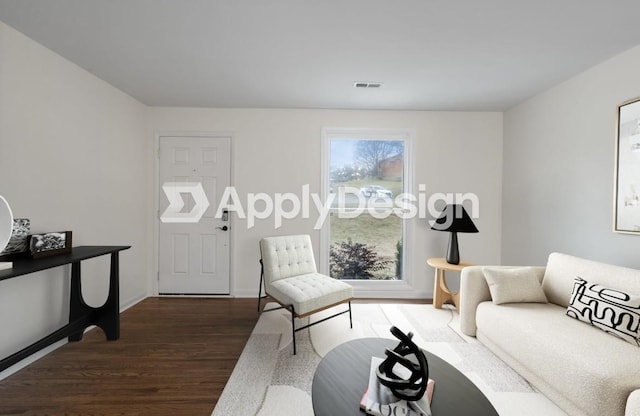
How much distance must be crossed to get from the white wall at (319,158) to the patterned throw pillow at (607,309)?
1.57 metres

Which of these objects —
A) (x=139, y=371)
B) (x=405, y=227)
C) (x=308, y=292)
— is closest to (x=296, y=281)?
(x=308, y=292)

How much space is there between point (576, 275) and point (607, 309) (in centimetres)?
41

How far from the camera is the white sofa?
128 centimetres

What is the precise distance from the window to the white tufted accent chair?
0.67 meters

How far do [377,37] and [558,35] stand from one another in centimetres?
127

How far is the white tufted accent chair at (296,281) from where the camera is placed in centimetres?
222

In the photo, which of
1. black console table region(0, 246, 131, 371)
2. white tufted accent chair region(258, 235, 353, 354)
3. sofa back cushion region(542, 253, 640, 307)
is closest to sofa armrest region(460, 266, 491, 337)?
sofa back cushion region(542, 253, 640, 307)

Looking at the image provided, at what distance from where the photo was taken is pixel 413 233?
11.0 ft

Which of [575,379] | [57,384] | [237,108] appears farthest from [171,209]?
[575,379]

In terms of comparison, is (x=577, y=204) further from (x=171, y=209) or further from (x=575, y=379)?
(x=171, y=209)

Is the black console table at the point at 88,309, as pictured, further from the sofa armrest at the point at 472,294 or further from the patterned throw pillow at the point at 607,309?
the patterned throw pillow at the point at 607,309

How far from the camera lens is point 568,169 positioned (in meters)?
2.50

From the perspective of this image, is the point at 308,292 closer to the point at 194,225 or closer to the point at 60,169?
the point at 194,225

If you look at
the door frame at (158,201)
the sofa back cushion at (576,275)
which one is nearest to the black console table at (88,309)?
the door frame at (158,201)
